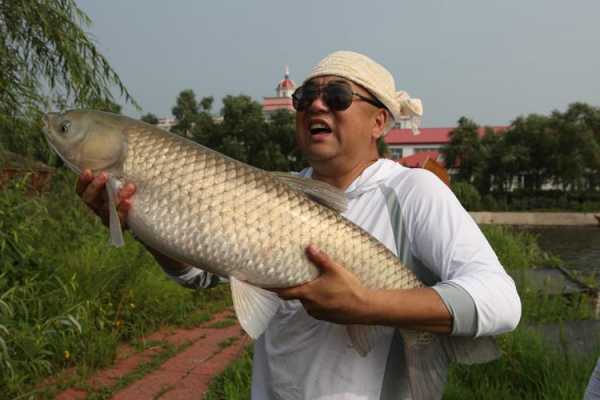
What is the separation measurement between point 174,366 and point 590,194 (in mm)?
45361

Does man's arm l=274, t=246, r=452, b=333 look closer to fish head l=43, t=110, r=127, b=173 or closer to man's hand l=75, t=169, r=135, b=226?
man's hand l=75, t=169, r=135, b=226

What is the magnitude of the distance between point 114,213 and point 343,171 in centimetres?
77

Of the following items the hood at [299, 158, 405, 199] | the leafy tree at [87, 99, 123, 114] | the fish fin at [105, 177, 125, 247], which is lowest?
the fish fin at [105, 177, 125, 247]

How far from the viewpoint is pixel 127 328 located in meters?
5.34

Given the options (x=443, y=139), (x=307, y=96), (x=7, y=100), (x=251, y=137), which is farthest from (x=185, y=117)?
(x=307, y=96)

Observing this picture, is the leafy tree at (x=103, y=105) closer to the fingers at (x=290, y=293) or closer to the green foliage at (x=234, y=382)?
the green foliage at (x=234, y=382)

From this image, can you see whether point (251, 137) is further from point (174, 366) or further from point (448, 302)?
point (448, 302)

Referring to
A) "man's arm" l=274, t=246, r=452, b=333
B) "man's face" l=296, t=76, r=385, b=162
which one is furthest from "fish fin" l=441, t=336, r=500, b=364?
"man's face" l=296, t=76, r=385, b=162

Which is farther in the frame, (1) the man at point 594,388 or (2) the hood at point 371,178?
(1) the man at point 594,388

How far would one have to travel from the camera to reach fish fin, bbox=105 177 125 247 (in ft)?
5.64

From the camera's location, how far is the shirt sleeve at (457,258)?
4.87 feet

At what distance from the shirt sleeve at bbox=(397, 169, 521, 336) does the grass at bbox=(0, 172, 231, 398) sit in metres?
2.66

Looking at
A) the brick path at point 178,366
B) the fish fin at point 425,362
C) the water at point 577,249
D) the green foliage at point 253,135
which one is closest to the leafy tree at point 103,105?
the brick path at point 178,366

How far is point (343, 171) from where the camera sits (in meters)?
1.91
